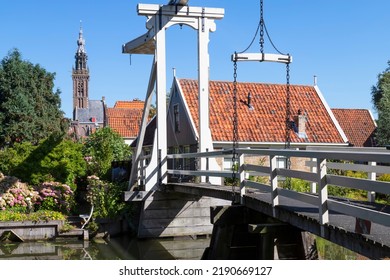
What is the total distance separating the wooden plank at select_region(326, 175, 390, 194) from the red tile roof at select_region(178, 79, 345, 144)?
562 inches

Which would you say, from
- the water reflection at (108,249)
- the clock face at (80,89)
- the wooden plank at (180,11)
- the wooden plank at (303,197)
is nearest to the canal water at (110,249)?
the water reflection at (108,249)

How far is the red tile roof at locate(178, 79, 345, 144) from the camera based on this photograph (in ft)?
68.8

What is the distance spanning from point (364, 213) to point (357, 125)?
25.0 m

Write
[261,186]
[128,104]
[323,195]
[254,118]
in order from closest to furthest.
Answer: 1. [323,195]
2. [261,186]
3. [254,118]
4. [128,104]

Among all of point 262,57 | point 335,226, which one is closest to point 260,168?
point 262,57

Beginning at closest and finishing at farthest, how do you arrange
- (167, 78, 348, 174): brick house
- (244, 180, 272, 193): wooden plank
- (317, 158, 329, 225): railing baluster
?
(317, 158, 329, 225): railing baluster → (244, 180, 272, 193): wooden plank → (167, 78, 348, 174): brick house

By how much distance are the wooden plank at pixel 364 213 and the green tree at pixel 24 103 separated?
2297 cm

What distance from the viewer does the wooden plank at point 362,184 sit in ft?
16.7

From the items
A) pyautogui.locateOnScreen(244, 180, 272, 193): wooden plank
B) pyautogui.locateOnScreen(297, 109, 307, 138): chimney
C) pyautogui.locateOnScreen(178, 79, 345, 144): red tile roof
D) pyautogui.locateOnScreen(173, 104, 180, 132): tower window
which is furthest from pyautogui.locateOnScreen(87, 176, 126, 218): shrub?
pyautogui.locateOnScreen(297, 109, 307, 138): chimney

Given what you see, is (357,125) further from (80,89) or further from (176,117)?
(80,89)

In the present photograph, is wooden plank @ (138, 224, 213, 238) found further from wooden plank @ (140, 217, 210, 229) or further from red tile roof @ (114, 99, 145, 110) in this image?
red tile roof @ (114, 99, 145, 110)

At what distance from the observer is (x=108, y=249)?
13.7m
